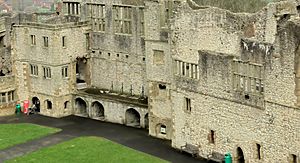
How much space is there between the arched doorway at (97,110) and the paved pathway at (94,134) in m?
0.81

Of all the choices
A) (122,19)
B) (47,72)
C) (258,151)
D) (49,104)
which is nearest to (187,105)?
(258,151)

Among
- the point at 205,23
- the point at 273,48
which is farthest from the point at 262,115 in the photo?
the point at 205,23

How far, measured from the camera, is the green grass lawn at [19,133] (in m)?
53.1

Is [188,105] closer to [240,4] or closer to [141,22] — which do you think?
[141,22]

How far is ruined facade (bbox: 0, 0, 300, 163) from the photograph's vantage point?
41562mm

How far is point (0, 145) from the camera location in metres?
51.9

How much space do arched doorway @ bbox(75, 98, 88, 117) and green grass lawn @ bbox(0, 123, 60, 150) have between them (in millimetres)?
5120

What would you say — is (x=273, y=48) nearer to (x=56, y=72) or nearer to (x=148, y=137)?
(x=148, y=137)

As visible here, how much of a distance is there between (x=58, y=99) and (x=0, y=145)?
1014cm

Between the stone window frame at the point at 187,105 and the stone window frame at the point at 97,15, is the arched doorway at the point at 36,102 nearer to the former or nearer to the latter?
the stone window frame at the point at 97,15

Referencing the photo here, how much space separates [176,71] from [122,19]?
39.6 feet

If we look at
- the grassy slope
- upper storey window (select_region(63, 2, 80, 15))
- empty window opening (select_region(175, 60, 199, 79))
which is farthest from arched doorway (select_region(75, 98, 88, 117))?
the grassy slope

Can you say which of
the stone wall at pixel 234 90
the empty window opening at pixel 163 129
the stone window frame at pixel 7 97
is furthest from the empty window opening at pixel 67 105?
Answer: the stone wall at pixel 234 90

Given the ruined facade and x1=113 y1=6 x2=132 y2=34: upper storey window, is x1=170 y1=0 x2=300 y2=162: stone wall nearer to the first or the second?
the ruined facade
